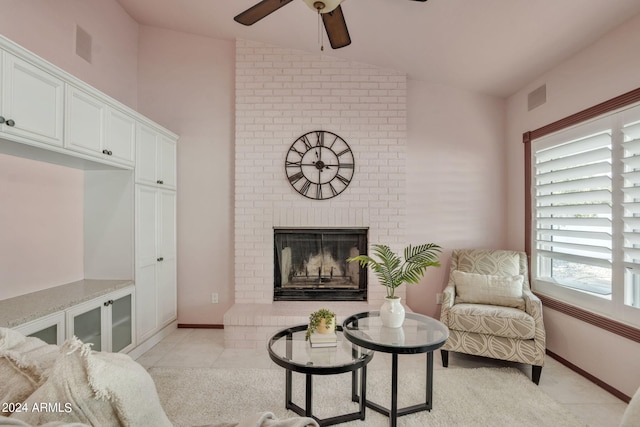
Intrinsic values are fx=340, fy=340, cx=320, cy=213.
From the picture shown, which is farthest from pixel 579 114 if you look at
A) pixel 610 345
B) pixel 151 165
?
pixel 151 165

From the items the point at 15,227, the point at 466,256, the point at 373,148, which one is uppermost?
the point at 373,148

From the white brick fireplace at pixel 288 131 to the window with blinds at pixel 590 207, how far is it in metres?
1.50

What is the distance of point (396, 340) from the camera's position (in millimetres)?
2043

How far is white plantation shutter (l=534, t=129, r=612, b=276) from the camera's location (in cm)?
253

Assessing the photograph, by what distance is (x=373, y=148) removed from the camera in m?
3.69

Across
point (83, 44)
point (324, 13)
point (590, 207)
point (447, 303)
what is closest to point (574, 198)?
point (590, 207)

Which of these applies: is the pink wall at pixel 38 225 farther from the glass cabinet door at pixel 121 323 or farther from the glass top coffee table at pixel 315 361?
the glass top coffee table at pixel 315 361

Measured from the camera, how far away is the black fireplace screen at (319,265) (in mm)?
3730

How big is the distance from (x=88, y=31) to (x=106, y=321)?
256 cm

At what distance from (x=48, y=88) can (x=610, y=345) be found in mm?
4113

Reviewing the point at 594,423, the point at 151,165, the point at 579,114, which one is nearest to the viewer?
the point at 594,423

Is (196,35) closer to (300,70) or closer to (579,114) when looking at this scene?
(300,70)

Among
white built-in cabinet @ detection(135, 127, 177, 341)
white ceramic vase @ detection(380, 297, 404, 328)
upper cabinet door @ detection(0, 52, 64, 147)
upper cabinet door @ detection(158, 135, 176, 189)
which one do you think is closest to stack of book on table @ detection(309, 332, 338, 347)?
white ceramic vase @ detection(380, 297, 404, 328)

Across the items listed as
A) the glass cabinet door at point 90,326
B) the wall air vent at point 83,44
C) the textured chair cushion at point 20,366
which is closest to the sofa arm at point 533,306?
the textured chair cushion at point 20,366
